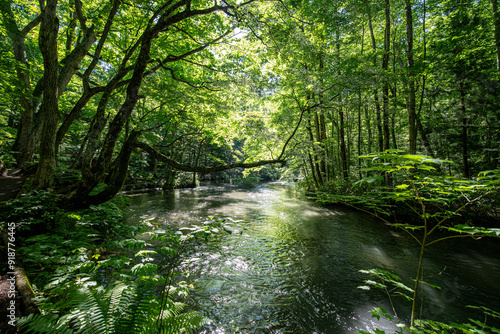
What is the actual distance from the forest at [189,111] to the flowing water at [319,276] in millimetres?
620

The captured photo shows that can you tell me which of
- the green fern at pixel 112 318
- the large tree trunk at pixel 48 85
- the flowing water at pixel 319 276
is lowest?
the flowing water at pixel 319 276

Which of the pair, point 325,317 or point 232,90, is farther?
point 232,90

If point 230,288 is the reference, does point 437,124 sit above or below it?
above

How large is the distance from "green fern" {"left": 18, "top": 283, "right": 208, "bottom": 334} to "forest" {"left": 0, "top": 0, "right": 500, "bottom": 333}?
0.05 feet

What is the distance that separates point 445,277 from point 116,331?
6.70 metres

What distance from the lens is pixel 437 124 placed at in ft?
32.4

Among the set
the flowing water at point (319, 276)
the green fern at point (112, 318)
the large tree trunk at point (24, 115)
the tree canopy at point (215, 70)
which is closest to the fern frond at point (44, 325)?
the green fern at point (112, 318)

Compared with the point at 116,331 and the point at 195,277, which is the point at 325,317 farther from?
the point at 116,331

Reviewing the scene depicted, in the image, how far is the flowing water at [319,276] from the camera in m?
3.17

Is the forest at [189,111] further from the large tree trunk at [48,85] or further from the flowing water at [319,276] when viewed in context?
the flowing water at [319,276]

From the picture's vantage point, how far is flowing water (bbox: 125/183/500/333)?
317cm

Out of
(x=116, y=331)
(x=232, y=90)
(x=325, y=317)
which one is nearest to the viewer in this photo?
(x=116, y=331)

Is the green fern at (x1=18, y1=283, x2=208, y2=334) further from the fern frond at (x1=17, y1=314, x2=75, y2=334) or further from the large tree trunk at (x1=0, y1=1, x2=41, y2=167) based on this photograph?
the large tree trunk at (x1=0, y1=1, x2=41, y2=167)

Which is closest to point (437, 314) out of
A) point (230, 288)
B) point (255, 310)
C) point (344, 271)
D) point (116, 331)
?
point (344, 271)
